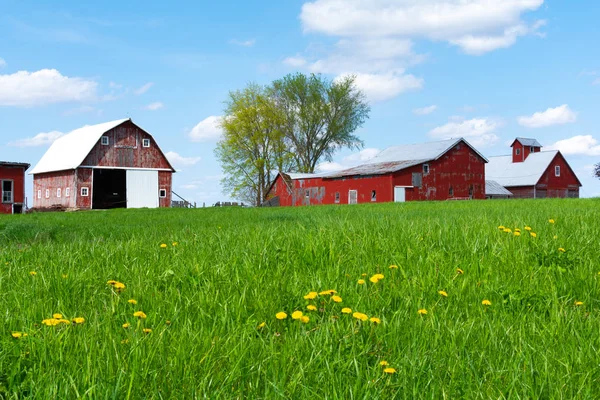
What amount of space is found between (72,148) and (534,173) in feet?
164

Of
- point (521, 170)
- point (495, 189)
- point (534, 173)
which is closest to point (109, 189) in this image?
point (495, 189)

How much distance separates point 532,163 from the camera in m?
67.2

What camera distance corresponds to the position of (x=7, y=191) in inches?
1577

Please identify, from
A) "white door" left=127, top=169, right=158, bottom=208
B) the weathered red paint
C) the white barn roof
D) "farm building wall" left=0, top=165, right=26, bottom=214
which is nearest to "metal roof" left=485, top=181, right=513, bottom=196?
the weathered red paint

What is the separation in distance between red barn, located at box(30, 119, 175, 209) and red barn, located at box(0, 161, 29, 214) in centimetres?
461

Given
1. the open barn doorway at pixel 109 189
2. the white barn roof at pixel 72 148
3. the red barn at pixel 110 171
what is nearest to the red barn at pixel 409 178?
the red barn at pixel 110 171

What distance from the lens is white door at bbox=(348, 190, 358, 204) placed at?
50.0 m

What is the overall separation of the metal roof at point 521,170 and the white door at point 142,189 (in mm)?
41782

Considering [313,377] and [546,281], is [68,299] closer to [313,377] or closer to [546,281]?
[313,377]

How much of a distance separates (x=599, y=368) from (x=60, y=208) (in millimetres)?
48534

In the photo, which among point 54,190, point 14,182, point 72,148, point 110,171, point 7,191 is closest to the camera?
point 7,191

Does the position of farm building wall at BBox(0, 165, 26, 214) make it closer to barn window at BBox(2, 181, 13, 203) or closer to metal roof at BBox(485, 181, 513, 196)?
barn window at BBox(2, 181, 13, 203)

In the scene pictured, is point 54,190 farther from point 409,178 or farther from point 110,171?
point 409,178

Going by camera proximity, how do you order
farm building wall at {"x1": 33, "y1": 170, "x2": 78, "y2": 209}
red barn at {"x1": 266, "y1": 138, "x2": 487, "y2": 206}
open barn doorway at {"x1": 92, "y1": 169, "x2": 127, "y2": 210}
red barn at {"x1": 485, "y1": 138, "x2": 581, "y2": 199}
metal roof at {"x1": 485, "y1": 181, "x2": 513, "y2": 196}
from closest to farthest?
farm building wall at {"x1": 33, "y1": 170, "x2": 78, "y2": 209}, open barn doorway at {"x1": 92, "y1": 169, "x2": 127, "y2": 210}, red barn at {"x1": 266, "y1": 138, "x2": 487, "y2": 206}, metal roof at {"x1": 485, "y1": 181, "x2": 513, "y2": 196}, red barn at {"x1": 485, "y1": 138, "x2": 581, "y2": 199}
